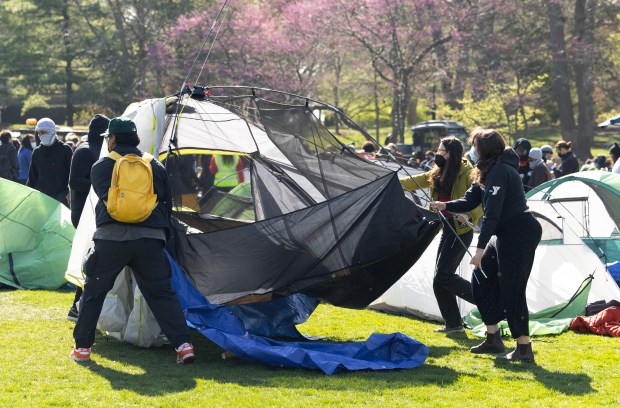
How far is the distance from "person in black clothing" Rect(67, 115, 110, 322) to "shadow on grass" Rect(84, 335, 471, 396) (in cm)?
175

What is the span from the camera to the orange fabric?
7363 millimetres

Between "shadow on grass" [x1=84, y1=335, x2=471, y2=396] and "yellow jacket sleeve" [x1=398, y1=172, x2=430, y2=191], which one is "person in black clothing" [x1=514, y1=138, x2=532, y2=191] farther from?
"shadow on grass" [x1=84, y1=335, x2=471, y2=396]

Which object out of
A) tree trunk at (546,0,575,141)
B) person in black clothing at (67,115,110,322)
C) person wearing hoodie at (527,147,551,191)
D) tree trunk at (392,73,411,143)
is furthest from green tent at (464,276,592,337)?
tree trunk at (546,0,575,141)

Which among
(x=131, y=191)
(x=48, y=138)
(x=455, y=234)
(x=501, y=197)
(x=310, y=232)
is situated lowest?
(x=455, y=234)

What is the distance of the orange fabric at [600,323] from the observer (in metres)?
7.36

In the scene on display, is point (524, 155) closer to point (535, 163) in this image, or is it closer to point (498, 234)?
point (535, 163)

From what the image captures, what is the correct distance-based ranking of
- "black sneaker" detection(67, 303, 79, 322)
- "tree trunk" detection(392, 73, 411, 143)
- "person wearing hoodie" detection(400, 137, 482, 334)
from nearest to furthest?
1. "person wearing hoodie" detection(400, 137, 482, 334)
2. "black sneaker" detection(67, 303, 79, 322)
3. "tree trunk" detection(392, 73, 411, 143)

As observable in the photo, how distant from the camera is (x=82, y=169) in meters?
7.82

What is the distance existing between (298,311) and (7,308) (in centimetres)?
300

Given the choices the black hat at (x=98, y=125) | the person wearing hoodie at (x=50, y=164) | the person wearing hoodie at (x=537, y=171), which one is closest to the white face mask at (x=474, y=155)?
the black hat at (x=98, y=125)

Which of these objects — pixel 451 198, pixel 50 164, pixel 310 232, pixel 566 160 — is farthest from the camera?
pixel 566 160

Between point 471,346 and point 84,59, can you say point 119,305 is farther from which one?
point 84,59

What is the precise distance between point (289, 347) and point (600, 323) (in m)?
2.82

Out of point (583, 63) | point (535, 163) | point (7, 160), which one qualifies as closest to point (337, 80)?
point (583, 63)
